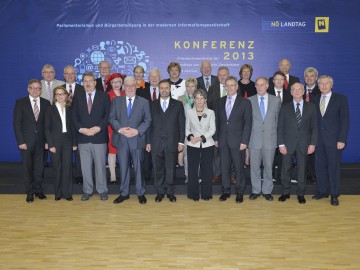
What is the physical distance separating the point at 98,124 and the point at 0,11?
139 inches

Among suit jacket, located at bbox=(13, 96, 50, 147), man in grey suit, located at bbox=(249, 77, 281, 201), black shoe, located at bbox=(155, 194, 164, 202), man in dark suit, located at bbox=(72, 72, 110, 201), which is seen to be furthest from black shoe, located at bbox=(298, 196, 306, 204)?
suit jacket, located at bbox=(13, 96, 50, 147)

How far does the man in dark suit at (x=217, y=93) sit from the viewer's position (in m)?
6.04

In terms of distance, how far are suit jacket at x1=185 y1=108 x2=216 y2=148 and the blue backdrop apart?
228cm

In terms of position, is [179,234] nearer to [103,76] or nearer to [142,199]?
[142,199]

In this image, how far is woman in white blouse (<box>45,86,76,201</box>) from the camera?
5.58 m

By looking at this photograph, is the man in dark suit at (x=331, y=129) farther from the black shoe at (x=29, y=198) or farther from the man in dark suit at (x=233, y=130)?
the black shoe at (x=29, y=198)

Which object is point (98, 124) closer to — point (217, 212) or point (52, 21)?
point (217, 212)

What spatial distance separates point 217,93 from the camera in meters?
6.11

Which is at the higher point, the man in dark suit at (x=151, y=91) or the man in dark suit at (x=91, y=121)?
the man in dark suit at (x=151, y=91)

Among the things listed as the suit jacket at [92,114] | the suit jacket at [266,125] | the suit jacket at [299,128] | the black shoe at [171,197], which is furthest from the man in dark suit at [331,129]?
the suit jacket at [92,114]

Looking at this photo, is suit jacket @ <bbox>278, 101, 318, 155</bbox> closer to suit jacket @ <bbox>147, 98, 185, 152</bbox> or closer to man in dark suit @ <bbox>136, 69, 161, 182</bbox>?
suit jacket @ <bbox>147, 98, 185, 152</bbox>

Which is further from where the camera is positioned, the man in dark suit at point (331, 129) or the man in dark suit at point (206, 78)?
the man in dark suit at point (206, 78)

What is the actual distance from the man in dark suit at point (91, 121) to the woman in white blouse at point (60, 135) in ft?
0.37

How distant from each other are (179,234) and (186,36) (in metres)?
4.22
